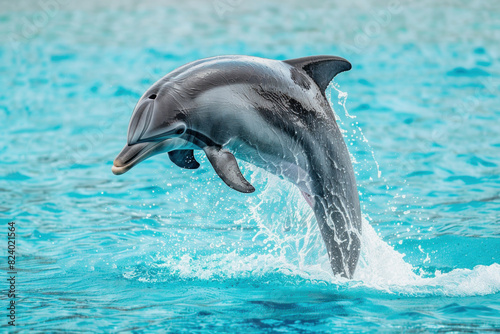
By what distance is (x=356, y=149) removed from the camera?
1040 centimetres

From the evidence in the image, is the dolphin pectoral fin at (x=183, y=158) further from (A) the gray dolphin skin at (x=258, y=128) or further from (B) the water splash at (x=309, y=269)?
(B) the water splash at (x=309, y=269)

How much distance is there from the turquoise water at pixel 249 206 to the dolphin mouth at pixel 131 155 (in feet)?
4.30

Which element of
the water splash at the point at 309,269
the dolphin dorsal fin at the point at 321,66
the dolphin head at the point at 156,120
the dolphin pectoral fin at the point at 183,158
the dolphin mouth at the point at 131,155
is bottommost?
the water splash at the point at 309,269

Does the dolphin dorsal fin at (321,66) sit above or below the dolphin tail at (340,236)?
above

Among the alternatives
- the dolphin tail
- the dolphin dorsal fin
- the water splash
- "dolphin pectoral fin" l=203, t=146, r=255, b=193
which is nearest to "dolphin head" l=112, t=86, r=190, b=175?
"dolphin pectoral fin" l=203, t=146, r=255, b=193

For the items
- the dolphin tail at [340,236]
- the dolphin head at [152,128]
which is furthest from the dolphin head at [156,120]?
the dolphin tail at [340,236]

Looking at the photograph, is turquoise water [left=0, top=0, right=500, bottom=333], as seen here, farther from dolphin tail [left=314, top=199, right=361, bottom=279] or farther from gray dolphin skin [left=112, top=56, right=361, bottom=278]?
gray dolphin skin [left=112, top=56, right=361, bottom=278]

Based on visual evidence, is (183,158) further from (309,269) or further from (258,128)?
(309,269)

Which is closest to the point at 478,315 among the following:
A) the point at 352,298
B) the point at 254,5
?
the point at 352,298

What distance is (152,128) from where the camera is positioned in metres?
4.64

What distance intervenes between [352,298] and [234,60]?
7.00 feet

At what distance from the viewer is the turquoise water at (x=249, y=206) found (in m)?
5.62

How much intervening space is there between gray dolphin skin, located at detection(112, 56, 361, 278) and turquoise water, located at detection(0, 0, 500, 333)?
0.58 meters

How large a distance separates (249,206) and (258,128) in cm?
323
